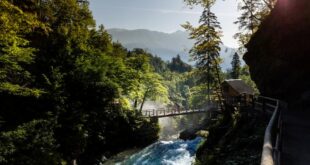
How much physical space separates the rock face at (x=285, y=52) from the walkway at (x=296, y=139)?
472 centimetres

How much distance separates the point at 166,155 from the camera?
28.7 metres

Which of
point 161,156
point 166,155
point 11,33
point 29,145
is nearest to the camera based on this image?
point 11,33

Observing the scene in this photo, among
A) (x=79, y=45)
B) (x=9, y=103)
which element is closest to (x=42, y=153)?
(x=9, y=103)

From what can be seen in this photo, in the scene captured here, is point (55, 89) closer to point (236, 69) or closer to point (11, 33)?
point (11, 33)

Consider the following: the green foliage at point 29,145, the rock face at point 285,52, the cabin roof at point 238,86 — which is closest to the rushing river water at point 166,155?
the rock face at point 285,52

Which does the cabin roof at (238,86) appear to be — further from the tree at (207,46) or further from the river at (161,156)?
the river at (161,156)

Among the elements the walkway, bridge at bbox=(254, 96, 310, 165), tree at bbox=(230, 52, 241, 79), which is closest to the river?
the walkway

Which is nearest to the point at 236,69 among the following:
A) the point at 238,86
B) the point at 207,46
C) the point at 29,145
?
the point at 238,86

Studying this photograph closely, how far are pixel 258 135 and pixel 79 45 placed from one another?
18.7 meters

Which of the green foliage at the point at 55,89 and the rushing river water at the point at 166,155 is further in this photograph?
the rushing river water at the point at 166,155

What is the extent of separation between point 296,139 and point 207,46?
2666 centimetres

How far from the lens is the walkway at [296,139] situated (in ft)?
25.2

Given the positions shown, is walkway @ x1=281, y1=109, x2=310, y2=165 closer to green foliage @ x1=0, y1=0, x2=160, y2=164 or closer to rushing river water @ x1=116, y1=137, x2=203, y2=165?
green foliage @ x1=0, y1=0, x2=160, y2=164

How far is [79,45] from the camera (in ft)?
83.9
